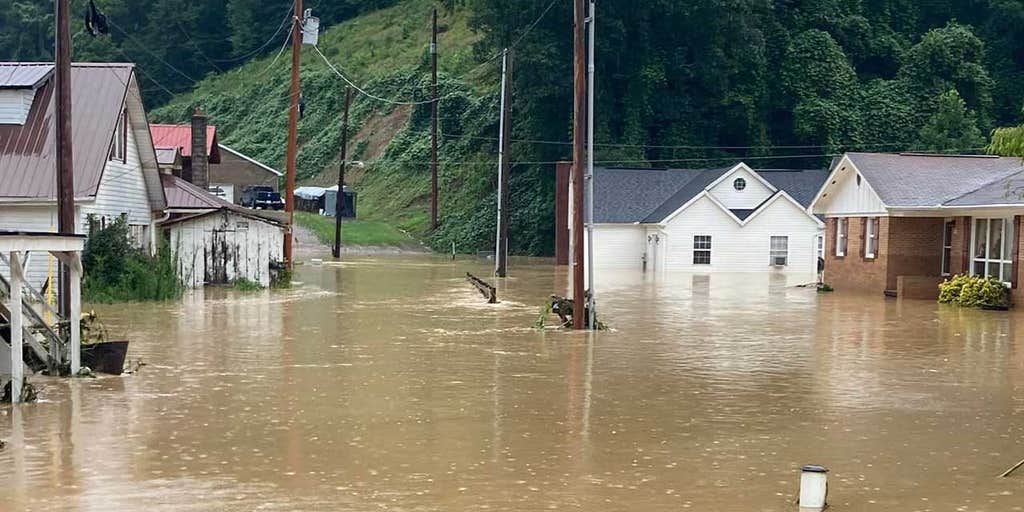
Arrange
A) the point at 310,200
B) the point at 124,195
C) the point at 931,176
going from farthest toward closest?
the point at 310,200, the point at 931,176, the point at 124,195

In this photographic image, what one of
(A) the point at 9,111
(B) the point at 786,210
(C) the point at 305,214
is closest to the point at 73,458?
(A) the point at 9,111

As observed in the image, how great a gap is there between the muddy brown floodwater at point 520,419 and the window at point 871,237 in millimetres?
11724

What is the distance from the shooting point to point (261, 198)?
69875 millimetres

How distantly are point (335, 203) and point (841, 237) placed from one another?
42.9m

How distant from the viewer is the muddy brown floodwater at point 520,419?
35.3 feet

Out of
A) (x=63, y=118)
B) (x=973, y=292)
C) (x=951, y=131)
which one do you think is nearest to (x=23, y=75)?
(x=63, y=118)

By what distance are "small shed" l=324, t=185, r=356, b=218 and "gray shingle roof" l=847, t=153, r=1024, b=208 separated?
43.1m

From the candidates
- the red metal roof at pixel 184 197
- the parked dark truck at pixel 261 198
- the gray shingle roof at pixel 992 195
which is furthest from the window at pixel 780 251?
the parked dark truck at pixel 261 198

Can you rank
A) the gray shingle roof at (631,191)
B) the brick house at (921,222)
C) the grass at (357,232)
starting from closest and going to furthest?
the brick house at (921,222)
the gray shingle roof at (631,191)
the grass at (357,232)

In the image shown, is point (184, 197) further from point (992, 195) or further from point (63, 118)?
point (992, 195)

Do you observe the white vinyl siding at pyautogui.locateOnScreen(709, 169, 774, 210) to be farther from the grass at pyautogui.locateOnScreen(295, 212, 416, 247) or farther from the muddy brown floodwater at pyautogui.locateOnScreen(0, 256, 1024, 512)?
the muddy brown floodwater at pyautogui.locateOnScreen(0, 256, 1024, 512)

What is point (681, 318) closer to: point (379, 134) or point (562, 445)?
point (562, 445)

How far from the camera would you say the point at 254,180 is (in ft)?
240

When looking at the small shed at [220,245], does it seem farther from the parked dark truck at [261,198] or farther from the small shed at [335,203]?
the small shed at [335,203]
